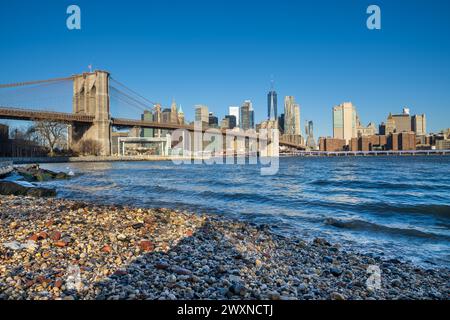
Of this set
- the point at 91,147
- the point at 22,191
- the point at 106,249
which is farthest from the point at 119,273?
the point at 91,147

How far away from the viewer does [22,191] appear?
37.7 ft

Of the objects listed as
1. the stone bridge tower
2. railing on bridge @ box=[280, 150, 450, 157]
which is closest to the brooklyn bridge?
the stone bridge tower

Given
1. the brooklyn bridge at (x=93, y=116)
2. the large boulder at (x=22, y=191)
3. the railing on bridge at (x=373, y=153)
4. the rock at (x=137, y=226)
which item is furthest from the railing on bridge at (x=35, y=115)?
the railing on bridge at (x=373, y=153)

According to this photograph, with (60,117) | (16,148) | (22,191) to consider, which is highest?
(60,117)

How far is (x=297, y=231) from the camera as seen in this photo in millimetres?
6648

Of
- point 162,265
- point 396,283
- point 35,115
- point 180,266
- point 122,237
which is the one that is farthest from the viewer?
point 35,115

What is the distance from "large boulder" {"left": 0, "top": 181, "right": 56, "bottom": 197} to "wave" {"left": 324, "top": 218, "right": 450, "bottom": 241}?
10.2 m

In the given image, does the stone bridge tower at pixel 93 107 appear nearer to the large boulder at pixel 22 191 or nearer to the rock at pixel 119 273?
the large boulder at pixel 22 191

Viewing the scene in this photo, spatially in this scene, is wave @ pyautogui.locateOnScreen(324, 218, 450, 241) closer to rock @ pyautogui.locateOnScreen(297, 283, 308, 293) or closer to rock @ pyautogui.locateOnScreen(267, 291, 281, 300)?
rock @ pyautogui.locateOnScreen(297, 283, 308, 293)

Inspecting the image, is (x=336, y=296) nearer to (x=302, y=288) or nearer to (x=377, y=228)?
(x=302, y=288)

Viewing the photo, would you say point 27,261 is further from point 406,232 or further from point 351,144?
point 351,144

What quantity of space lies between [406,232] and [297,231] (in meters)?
2.56

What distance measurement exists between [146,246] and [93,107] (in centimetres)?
6667

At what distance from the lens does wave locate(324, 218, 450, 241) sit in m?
6.58
